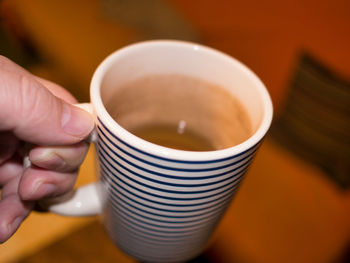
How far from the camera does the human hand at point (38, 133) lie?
0.95 feet

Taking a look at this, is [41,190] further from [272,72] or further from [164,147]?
[272,72]

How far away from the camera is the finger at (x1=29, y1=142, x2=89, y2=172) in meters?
0.32

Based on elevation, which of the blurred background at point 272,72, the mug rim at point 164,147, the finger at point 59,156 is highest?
the mug rim at point 164,147

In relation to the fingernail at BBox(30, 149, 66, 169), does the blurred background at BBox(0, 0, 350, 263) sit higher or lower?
lower

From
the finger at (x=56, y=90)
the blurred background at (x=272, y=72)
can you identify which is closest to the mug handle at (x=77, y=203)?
the finger at (x=56, y=90)

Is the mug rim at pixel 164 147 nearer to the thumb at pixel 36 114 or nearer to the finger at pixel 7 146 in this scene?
the thumb at pixel 36 114

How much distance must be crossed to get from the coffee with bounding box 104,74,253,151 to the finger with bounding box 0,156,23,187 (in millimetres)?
134

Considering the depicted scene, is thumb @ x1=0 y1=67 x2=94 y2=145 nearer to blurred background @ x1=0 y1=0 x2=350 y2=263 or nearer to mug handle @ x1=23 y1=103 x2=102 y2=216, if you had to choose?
mug handle @ x1=23 y1=103 x2=102 y2=216

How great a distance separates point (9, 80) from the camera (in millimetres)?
286

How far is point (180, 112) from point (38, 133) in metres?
0.20

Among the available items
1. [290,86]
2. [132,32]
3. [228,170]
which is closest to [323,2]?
[290,86]

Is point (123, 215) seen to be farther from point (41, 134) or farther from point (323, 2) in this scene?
point (323, 2)

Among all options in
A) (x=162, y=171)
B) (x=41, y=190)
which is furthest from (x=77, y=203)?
(x=162, y=171)

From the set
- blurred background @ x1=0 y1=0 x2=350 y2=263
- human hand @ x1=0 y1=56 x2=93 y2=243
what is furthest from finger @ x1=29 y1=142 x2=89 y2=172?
blurred background @ x1=0 y1=0 x2=350 y2=263
